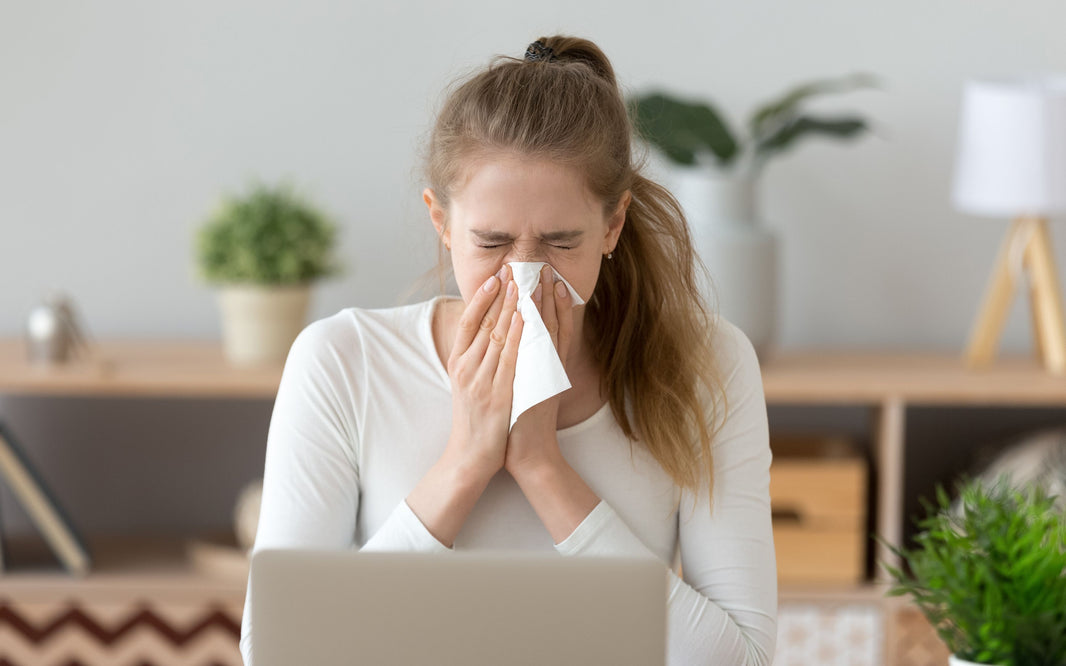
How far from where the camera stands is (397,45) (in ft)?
8.27

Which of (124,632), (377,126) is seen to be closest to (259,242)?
(377,126)

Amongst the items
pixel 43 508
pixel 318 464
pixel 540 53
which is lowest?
pixel 43 508

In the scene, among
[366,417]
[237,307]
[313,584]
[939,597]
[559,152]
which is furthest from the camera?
[237,307]

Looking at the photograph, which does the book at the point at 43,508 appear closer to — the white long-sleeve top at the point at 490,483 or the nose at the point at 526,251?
the white long-sleeve top at the point at 490,483

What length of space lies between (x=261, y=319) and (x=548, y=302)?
43.9 inches

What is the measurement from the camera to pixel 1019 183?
7.29 ft

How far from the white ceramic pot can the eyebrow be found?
1.09m

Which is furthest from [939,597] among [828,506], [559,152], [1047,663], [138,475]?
[138,475]

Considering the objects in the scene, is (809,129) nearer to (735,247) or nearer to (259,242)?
(735,247)

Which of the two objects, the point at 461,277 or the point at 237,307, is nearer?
the point at 461,277

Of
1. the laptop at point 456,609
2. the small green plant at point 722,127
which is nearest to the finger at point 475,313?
the laptop at point 456,609

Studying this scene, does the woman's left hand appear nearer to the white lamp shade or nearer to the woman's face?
the woman's face

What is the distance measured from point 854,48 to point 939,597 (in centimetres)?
177

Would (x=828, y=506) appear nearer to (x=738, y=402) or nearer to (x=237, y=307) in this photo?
(x=738, y=402)
